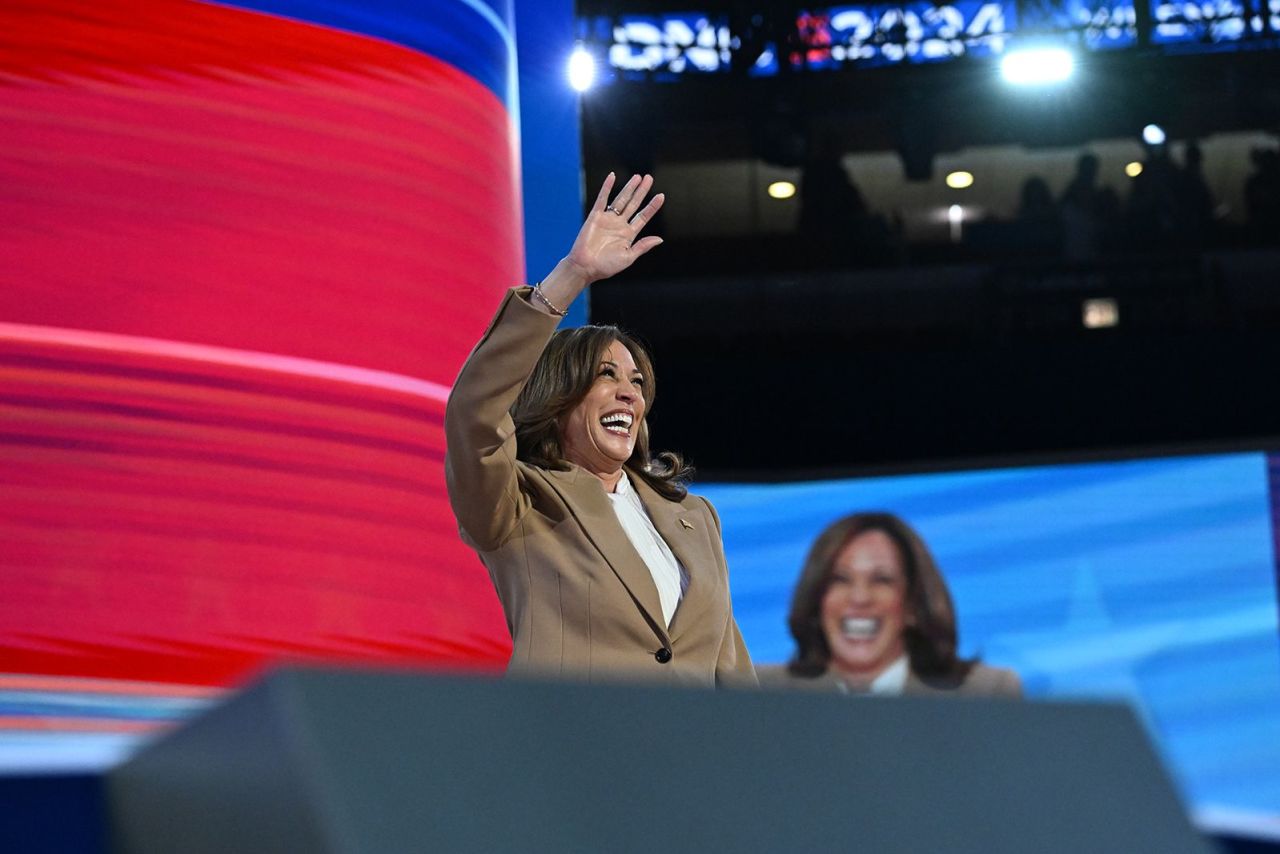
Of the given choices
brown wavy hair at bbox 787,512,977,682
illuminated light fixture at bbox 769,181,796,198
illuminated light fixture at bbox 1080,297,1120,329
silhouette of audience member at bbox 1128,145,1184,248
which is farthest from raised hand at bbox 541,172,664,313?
illuminated light fixture at bbox 769,181,796,198

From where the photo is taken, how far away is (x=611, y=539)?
171 centimetres

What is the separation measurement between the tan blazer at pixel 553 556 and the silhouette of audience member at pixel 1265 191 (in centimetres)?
698

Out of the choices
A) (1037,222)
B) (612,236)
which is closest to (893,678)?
(612,236)

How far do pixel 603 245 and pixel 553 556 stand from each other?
12.6 inches

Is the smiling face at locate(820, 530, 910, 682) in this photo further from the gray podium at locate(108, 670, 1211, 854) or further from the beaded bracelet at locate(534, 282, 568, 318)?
the gray podium at locate(108, 670, 1211, 854)

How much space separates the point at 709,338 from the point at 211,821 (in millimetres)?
7486

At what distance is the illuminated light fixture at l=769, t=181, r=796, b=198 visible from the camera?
8586 millimetres

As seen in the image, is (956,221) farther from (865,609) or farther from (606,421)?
(606,421)

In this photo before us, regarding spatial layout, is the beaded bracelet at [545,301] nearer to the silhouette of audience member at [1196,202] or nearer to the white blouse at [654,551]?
the white blouse at [654,551]

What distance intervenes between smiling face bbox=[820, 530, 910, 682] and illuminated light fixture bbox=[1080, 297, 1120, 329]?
115 inches

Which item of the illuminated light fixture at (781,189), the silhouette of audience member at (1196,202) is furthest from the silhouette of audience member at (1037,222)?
the illuminated light fixture at (781,189)

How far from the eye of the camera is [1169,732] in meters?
4.58

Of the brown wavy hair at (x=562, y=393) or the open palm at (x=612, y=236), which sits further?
the brown wavy hair at (x=562, y=393)

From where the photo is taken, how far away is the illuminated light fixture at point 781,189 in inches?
338
